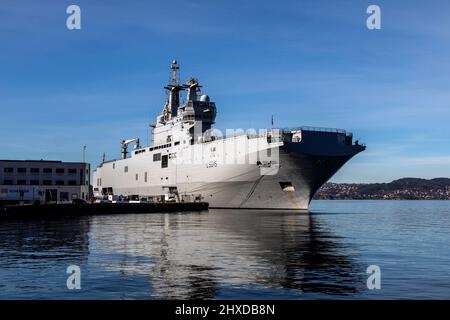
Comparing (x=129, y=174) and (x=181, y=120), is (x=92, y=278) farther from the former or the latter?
(x=129, y=174)

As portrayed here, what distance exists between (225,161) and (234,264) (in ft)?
166

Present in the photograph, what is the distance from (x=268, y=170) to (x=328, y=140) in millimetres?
8985

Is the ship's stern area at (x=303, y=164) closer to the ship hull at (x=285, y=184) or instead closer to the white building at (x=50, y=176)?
the ship hull at (x=285, y=184)

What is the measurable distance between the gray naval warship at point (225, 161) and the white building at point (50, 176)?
13.5 meters

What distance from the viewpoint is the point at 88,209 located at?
269 ft

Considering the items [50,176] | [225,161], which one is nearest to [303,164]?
[225,161]

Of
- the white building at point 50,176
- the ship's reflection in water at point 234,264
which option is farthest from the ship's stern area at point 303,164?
the white building at point 50,176

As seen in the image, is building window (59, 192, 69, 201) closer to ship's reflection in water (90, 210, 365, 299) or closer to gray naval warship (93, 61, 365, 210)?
gray naval warship (93, 61, 365, 210)

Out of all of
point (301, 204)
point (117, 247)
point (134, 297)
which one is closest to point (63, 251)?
point (117, 247)

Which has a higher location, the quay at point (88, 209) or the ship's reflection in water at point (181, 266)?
the quay at point (88, 209)

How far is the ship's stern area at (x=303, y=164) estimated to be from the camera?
6825 centimetres

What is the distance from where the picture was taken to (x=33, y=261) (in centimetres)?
2522

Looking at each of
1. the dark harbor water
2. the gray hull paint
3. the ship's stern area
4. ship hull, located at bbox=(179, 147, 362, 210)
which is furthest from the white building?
the dark harbor water

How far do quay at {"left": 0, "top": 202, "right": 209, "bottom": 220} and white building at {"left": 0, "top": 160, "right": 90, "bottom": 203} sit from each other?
1508cm
